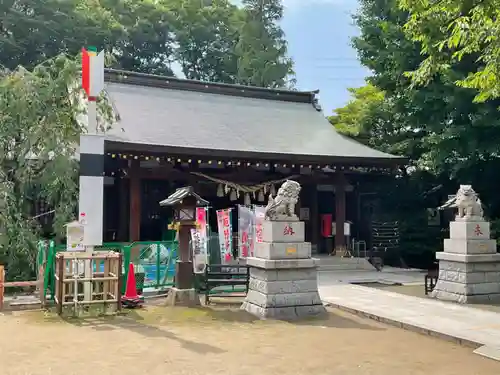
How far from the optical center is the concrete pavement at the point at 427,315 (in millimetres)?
7427

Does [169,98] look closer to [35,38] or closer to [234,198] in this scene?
[234,198]

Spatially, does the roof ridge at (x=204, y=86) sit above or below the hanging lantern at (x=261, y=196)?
above

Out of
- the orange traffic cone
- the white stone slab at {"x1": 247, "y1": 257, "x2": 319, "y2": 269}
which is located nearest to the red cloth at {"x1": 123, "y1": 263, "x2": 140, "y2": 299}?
the orange traffic cone

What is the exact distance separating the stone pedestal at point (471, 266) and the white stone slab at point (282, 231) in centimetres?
388

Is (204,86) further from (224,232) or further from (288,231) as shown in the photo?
(288,231)

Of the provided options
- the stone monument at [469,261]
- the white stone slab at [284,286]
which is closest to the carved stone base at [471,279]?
the stone monument at [469,261]

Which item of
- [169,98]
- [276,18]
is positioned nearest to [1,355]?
[169,98]

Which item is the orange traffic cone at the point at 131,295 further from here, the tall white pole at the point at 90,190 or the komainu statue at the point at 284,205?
the komainu statue at the point at 284,205

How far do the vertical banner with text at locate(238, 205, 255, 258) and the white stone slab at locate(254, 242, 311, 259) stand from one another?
5293mm

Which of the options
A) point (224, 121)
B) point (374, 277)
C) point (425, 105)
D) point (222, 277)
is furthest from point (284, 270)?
point (425, 105)

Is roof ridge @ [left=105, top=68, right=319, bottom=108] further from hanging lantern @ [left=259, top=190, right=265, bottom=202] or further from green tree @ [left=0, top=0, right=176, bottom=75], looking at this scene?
green tree @ [left=0, top=0, right=176, bottom=75]

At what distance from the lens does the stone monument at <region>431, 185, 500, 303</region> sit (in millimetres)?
10812

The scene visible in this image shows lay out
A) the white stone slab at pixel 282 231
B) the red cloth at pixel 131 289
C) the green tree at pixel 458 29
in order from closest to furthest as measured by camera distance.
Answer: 1. the green tree at pixel 458 29
2. the white stone slab at pixel 282 231
3. the red cloth at pixel 131 289

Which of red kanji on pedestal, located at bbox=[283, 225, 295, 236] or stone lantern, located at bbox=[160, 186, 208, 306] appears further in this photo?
stone lantern, located at bbox=[160, 186, 208, 306]
